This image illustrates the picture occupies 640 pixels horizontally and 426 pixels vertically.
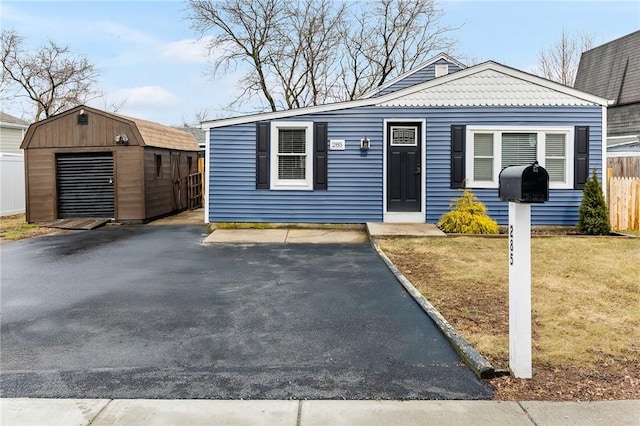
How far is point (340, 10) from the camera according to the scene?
2803 centimetres

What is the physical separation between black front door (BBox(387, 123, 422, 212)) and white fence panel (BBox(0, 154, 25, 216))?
11702 millimetres

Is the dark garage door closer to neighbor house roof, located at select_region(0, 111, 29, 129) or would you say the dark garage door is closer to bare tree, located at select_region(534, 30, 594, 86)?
neighbor house roof, located at select_region(0, 111, 29, 129)

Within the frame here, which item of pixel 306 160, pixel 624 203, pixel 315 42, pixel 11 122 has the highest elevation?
pixel 315 42

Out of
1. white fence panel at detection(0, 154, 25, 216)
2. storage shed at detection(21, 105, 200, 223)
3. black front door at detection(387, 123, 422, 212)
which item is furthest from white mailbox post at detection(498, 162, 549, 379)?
white fence panel at detection(0, 154, 25, 216)

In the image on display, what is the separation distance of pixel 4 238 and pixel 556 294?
10668 millimetres

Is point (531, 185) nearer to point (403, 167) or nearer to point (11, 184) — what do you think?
point (403, 167)

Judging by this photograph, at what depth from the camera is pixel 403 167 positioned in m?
11.6

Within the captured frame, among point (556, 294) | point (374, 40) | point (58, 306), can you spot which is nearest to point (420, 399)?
point (556, 294)

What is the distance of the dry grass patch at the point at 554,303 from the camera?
11.0 ft

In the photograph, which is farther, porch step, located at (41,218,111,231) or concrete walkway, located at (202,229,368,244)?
porch step, located at (41,218,111,231)

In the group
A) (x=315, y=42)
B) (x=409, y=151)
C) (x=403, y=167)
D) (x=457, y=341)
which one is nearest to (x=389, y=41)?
(x=315, y=42)

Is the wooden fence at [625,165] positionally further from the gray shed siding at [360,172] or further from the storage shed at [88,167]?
the storage shed at [88,167]

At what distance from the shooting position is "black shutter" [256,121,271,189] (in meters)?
11.4

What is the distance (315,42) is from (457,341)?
26.3 meters
